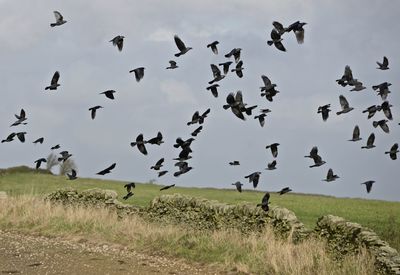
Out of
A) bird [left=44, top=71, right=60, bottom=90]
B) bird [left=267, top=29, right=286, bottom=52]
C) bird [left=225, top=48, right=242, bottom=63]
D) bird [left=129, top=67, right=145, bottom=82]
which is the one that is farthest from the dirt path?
bird [left=267, top=29, right=286, bottom=52]

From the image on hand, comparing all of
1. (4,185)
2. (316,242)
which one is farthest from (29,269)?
(4,185)

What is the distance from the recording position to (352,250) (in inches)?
622

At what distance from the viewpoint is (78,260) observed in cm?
1555

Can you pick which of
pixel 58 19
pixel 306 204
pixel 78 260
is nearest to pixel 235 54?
pixel 58 19

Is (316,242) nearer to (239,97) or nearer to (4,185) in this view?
(239,97)

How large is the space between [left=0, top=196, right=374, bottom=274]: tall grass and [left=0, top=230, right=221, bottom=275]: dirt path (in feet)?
2.33

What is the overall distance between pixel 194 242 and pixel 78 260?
358cm

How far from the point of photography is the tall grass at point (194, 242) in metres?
14.4

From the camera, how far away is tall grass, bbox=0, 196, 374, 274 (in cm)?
1437

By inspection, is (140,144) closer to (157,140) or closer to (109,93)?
(157,140)

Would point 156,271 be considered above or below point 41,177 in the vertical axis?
below

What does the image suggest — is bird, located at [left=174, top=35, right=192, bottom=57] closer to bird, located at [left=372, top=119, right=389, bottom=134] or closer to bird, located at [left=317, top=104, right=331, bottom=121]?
bird, located at [left=317, top=104, right=331, bottom=121]

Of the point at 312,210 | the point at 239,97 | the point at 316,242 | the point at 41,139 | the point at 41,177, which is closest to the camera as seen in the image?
the point at 239,97

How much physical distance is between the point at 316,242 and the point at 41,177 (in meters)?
36.2
